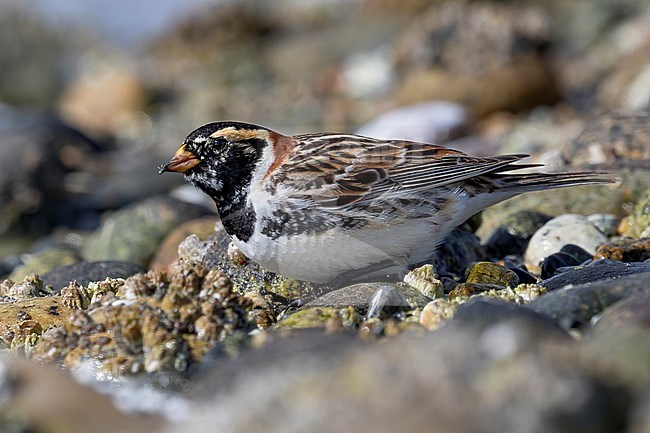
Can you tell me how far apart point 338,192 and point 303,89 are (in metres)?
13.0

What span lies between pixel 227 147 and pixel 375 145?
94 cm

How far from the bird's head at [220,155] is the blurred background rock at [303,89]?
2689 mm

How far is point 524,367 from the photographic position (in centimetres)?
301

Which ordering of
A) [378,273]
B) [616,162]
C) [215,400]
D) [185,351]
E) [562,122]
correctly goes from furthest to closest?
[562,122], [616,162], [378,273], [185,351], [215,400]

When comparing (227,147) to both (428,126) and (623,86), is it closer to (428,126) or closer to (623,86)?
(428,126)

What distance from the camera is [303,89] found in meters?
18.3

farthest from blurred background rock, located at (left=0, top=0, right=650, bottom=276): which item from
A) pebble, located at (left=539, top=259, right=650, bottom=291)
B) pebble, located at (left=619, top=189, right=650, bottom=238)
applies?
pebble, located at (left=539, top=259, right=650, bottom=291)

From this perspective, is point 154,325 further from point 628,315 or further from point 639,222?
point 639,222

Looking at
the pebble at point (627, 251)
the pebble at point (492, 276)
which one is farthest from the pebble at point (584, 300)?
the pebble at point (627, 251)

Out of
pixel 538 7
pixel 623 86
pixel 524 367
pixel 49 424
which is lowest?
pixel 49 424

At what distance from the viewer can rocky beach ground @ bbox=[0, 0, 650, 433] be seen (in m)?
3.12

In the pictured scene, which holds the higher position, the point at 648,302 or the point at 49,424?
the point at 648,302

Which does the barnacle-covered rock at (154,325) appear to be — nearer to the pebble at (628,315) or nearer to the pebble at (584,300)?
the pebble at (584,300)

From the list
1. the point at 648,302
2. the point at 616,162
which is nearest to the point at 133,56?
the point at 616,162
